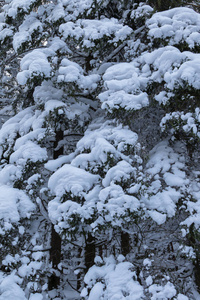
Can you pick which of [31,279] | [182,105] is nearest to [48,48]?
[182,105]

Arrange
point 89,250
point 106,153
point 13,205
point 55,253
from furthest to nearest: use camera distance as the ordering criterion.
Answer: point 55,253
point 89,250
point 13,205
point 106,153

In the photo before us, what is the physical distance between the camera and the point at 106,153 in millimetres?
5043

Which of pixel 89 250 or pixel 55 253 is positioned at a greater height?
pixel 89 250

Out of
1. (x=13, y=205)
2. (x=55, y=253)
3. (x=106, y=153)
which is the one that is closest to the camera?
(x=106, y=153)

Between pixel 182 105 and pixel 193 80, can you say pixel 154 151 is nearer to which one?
pixel 182 105

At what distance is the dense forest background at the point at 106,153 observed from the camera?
486 centimetres

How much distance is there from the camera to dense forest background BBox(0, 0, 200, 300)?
4855mm

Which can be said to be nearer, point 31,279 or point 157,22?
point 31,279

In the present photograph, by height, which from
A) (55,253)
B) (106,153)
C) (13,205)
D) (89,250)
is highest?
(106,153)

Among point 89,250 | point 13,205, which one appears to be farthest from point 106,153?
point 89,250

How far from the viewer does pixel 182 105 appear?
17.7 feet

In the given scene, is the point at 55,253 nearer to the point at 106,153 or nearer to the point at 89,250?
the point at 89,250

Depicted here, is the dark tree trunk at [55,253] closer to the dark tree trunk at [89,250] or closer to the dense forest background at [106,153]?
the dense forest background at [106,153]

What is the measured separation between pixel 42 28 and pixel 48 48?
2.29 feet
